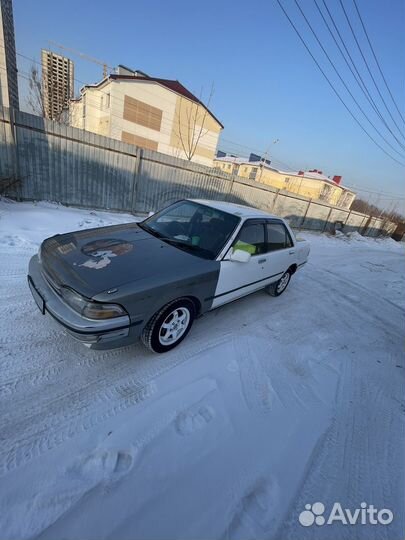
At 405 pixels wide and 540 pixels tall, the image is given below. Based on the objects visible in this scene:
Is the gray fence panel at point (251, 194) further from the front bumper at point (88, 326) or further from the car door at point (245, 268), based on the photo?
the front bumper at point (88, 326)

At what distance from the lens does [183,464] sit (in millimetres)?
1834

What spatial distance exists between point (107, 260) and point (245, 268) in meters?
1.78

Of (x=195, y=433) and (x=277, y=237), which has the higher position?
(x=277, y=237)

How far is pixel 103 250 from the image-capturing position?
2.73 metres

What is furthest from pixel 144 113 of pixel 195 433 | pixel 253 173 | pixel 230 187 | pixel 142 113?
pixel 195 433

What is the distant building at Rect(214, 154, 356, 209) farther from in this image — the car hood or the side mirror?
the car hood

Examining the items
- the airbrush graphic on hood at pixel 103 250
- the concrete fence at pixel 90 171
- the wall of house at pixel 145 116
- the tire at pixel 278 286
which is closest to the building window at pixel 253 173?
the wall of house at pixel 145 116

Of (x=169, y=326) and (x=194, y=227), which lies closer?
(x=169, y=326)

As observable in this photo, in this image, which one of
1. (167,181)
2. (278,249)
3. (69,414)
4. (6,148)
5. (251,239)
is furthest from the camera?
(167,181)

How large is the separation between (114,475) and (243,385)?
141cm

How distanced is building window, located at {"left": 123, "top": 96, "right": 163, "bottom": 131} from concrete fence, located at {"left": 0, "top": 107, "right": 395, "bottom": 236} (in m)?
20.2

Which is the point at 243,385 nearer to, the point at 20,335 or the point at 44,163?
the point at 20,335

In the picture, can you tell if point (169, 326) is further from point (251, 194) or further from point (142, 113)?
Result: point (142, 113)

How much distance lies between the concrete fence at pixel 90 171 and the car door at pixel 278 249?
5.84 metres
